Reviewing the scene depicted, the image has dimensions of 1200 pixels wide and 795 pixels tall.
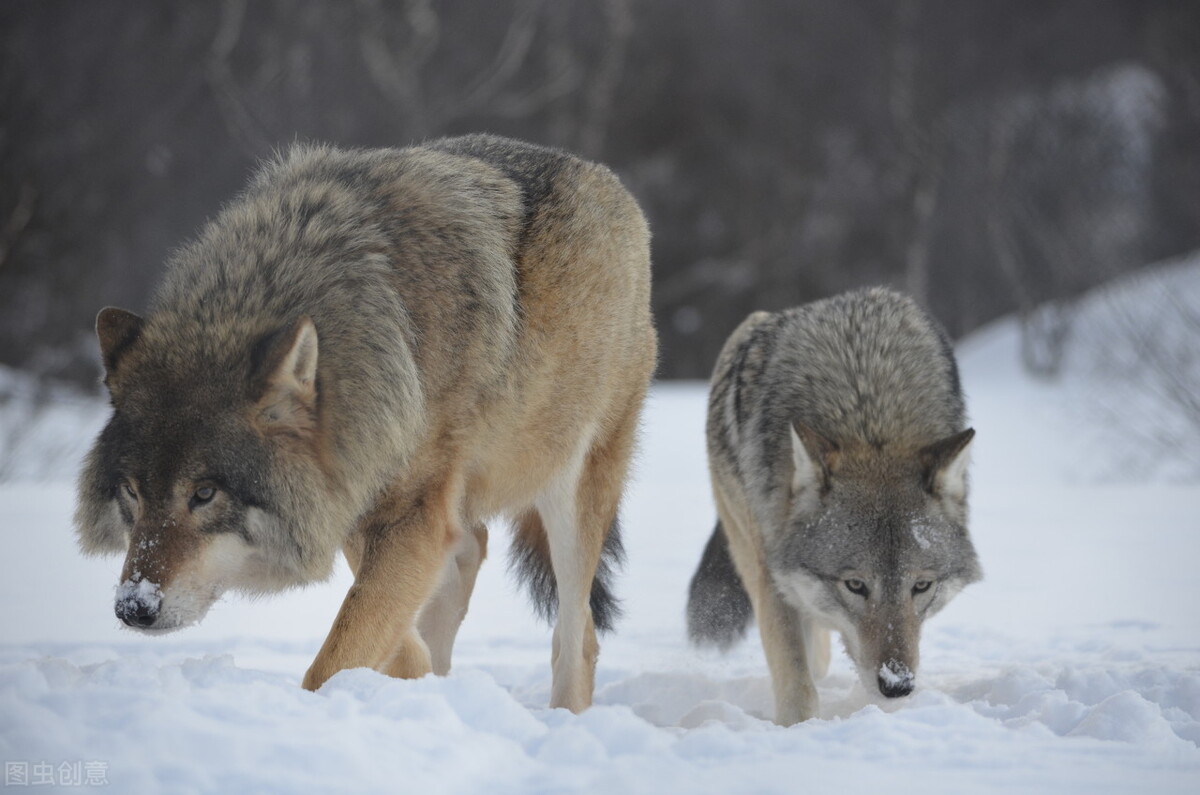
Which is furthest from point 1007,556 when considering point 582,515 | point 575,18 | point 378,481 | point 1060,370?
point 575,18

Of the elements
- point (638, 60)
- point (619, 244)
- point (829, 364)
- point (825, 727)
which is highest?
point (638, 60)

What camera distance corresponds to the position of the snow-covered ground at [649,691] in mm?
2148

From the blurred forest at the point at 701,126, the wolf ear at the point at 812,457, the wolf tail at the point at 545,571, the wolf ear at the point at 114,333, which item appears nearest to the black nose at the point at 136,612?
the wolf ear at the point at 114,333

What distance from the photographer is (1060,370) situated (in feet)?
39.4

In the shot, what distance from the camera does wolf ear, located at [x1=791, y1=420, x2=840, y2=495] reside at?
3.41 meters

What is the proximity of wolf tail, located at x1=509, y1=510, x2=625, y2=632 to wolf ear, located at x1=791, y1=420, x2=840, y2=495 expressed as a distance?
0.89 metres

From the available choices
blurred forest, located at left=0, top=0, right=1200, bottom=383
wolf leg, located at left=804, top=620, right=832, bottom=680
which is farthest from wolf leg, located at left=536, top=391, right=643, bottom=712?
blurred forest, located at left=0, top=0, right=1200, bottom=383

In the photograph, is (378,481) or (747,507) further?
(747,507)

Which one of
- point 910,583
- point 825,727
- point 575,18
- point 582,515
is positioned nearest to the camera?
point 825,727

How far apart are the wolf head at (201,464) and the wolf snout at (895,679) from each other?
5.17ft

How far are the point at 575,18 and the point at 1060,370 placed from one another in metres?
8.45

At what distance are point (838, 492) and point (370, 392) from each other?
4.83 feet

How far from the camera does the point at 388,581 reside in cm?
296

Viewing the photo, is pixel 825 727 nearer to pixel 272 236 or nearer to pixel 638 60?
pixel 272 236
